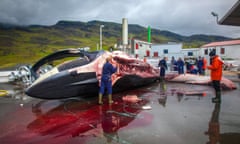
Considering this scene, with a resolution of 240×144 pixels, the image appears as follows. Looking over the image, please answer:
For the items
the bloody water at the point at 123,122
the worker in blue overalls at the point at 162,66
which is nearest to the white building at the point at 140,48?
the worker in blue overalls at the point at 162,66

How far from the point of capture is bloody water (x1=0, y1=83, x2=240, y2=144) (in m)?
3.74

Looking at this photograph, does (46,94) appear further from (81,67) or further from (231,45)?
(231,45)

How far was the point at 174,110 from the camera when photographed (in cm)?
573

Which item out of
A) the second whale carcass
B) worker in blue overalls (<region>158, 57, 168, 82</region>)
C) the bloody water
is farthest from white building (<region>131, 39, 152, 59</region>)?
the bloody water

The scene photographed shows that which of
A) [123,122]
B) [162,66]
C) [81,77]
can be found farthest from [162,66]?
[123,122]

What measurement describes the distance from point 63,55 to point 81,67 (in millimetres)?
1242

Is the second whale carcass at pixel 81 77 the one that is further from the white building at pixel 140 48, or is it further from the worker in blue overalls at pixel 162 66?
the white building at pixel 140 48

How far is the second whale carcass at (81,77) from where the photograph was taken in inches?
244

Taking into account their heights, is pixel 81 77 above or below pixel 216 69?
below

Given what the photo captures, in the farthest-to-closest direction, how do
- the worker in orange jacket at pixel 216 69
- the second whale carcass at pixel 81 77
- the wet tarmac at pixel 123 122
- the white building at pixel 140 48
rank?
the white building at pixel 140 48
the worker in orange jacket at pixel 216 69
the second whale carcass at pixel 81 77
the wet tarmac at pixel 123 122

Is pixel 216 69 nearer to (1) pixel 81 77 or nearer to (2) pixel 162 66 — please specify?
(1) pixel 81 77

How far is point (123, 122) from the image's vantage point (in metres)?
4.70

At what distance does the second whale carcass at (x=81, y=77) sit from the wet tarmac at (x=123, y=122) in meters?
0.58

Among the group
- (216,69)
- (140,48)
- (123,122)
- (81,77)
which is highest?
(140,48)
